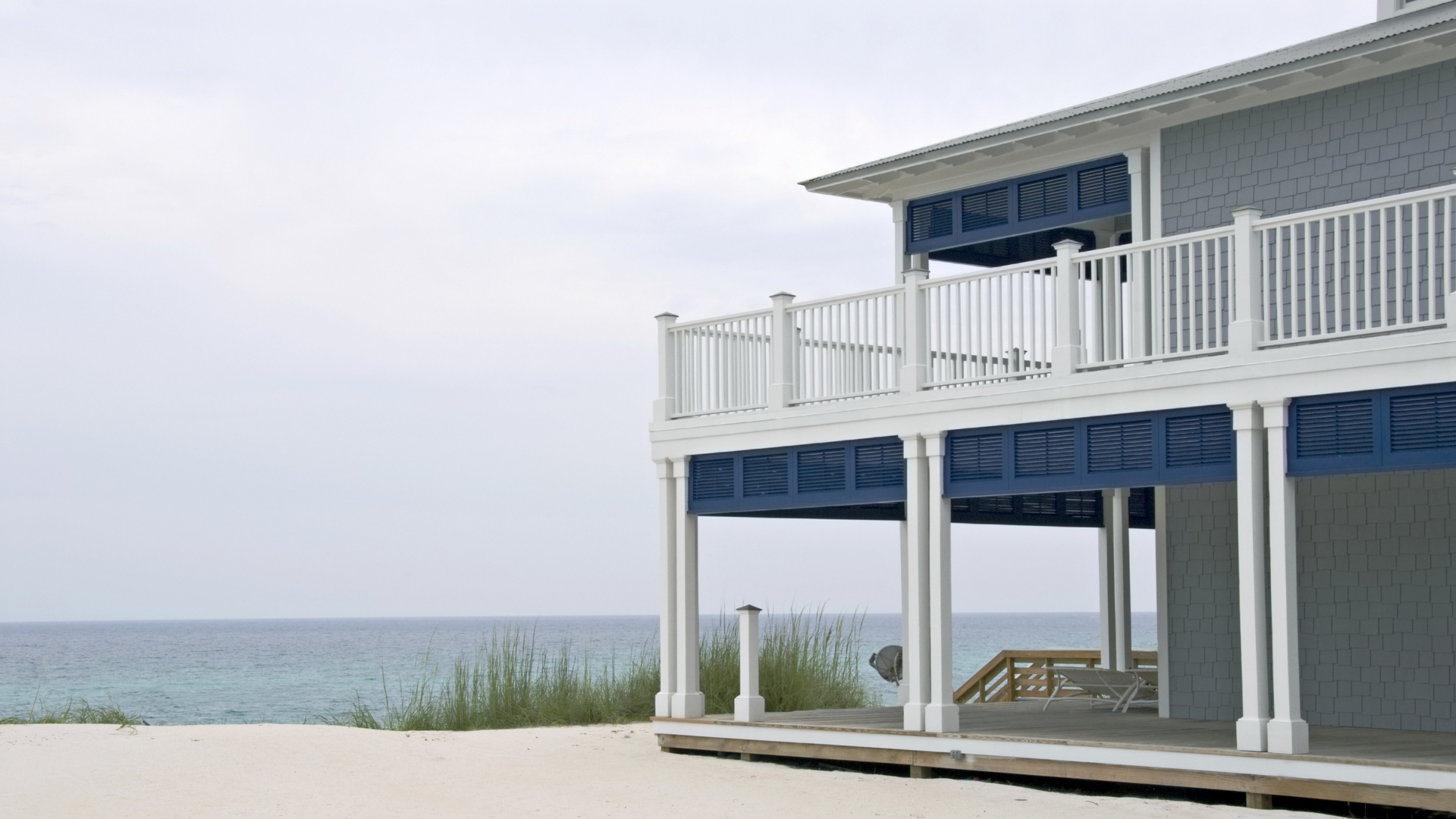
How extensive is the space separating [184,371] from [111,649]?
45081mm

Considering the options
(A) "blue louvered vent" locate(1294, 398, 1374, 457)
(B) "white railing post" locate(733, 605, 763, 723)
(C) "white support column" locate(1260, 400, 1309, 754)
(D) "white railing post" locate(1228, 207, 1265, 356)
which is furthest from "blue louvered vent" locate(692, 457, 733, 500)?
(A) "blue louvered vent" locate(1294, 398, 1374, 457)

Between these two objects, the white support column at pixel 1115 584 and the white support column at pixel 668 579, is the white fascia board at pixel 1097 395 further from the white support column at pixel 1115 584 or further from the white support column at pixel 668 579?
the white support column at pixel 1115 584

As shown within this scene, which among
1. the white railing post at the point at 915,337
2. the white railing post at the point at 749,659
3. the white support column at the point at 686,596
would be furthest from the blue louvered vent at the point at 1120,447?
the white support column at the point at 686,596

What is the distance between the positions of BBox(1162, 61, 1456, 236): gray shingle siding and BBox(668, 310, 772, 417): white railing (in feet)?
12.4

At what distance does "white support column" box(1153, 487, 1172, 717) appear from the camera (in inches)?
560

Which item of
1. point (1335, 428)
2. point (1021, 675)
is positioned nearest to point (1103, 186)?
point (1335, 428)

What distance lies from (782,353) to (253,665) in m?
58.4

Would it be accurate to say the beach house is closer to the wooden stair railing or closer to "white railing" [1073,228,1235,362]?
"white railing" [1073,228,1235,362]

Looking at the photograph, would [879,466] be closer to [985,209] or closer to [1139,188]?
[985,209]

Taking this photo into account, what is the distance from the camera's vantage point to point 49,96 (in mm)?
31453

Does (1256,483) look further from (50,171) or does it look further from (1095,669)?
(50,171)

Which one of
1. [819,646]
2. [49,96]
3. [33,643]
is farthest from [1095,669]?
[33,643]

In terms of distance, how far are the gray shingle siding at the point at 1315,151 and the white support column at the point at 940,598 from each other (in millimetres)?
3178

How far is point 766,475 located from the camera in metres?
14.4
